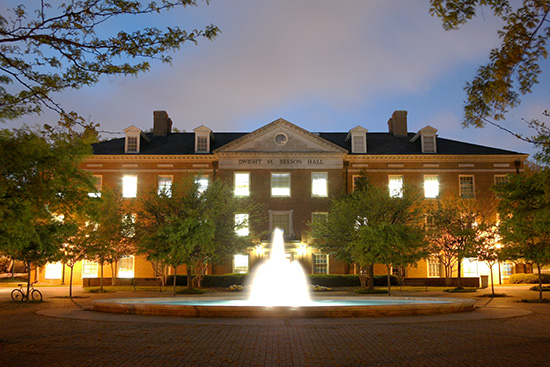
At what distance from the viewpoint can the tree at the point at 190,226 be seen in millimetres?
22891

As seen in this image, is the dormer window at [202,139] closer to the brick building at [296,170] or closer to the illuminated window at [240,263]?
the brick building at [296,170]

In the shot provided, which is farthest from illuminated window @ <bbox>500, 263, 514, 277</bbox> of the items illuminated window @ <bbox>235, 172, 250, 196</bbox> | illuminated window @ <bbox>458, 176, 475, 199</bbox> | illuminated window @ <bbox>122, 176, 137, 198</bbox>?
illuminated window @ <bbox>122, 176, 137, 198</bbox>

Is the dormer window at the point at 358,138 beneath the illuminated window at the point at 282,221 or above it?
above

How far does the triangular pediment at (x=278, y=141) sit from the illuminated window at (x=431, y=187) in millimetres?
8844

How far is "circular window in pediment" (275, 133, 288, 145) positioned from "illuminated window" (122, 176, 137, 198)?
12.2 meters

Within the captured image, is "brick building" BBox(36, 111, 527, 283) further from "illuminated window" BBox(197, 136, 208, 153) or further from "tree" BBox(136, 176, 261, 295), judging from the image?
"tree" BBox(136, 176, 261, 295)

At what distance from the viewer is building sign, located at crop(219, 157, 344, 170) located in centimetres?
3856

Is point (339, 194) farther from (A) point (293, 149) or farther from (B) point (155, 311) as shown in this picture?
(B) point (155, 311)

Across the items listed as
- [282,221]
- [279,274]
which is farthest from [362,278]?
[282,221]

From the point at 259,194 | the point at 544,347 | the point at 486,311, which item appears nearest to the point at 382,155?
the point at 259,194

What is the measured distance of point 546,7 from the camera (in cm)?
681

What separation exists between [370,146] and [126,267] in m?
22.7

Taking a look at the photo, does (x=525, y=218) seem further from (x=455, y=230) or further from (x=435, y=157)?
(x=435, y=157)

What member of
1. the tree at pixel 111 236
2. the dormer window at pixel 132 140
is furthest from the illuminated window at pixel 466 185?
the dormer window at pixel 132 140
